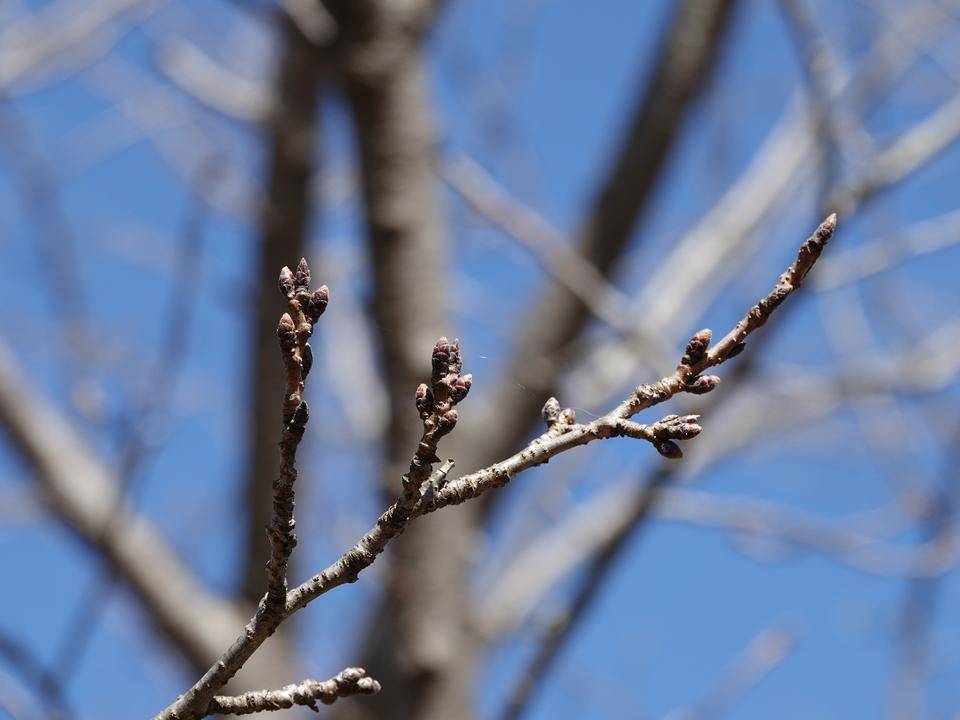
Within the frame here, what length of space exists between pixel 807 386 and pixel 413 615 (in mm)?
1196

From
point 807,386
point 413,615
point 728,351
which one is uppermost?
point 807,386

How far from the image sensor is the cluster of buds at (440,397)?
30.5 inches

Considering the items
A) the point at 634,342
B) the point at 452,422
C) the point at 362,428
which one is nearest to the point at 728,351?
the point at 452,422

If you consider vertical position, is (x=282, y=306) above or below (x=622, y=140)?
below

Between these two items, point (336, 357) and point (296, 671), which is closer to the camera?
point (296, 671)

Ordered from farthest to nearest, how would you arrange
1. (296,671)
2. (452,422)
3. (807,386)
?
1. (296,671)
2. (807,386)
3. (452,422)

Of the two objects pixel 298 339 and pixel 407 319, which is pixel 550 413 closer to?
pixel 298 339

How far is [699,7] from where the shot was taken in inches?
116

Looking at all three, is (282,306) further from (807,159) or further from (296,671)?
(807,159)

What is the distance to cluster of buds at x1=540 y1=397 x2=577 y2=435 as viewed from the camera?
89cm

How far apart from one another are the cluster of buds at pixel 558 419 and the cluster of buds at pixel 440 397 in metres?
0.11

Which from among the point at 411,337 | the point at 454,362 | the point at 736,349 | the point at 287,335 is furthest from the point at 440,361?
the point at 411,337

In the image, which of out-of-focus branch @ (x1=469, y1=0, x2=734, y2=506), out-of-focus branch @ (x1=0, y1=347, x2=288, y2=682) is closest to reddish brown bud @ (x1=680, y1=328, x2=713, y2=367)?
out-of-focus branch @ (x1=469, y1=0, x2=734, y2=506)

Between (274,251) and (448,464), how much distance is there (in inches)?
83.5
